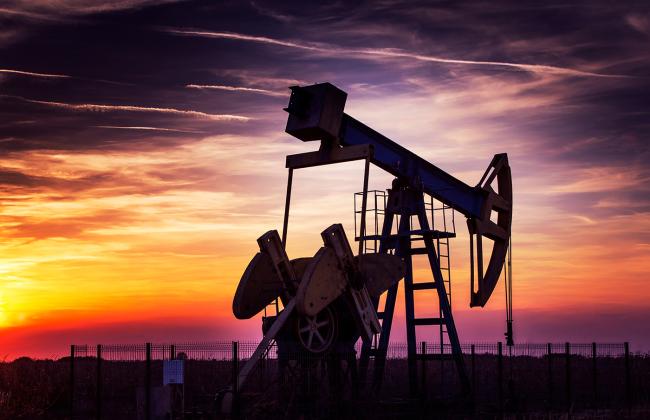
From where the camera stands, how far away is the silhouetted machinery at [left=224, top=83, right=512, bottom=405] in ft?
53.1

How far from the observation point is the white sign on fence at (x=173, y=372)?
17.1 m

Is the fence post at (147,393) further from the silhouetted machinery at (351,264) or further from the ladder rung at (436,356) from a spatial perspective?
the ladder rung at (436,356)

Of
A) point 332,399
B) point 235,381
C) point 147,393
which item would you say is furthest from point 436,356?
point 147,393

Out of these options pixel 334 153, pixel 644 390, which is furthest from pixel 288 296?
pixel 644 390

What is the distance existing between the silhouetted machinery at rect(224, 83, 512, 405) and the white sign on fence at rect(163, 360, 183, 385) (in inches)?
57.3

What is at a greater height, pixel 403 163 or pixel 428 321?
pixel 403 163

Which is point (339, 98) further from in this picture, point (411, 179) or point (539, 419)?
point (539, 419)

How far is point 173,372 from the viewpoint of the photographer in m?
17.1

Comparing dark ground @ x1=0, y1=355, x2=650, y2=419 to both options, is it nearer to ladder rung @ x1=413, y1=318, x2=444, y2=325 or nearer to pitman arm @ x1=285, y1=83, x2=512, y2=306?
ladder rung @ x1=413, y1=318, x2=444, y2=325

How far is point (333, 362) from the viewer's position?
1700cm

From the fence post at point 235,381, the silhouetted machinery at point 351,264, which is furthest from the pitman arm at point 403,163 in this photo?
the fence post at point 235,381

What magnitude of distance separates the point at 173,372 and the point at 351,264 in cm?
393

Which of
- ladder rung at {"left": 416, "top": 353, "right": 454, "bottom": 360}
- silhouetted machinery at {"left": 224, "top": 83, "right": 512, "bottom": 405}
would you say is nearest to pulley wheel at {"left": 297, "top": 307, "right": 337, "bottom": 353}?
silhouetted machinery at {"left": 224, "top": 83, "right": 512, "bottom": 405}

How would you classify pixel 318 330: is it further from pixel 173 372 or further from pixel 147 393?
pixel 147 393
